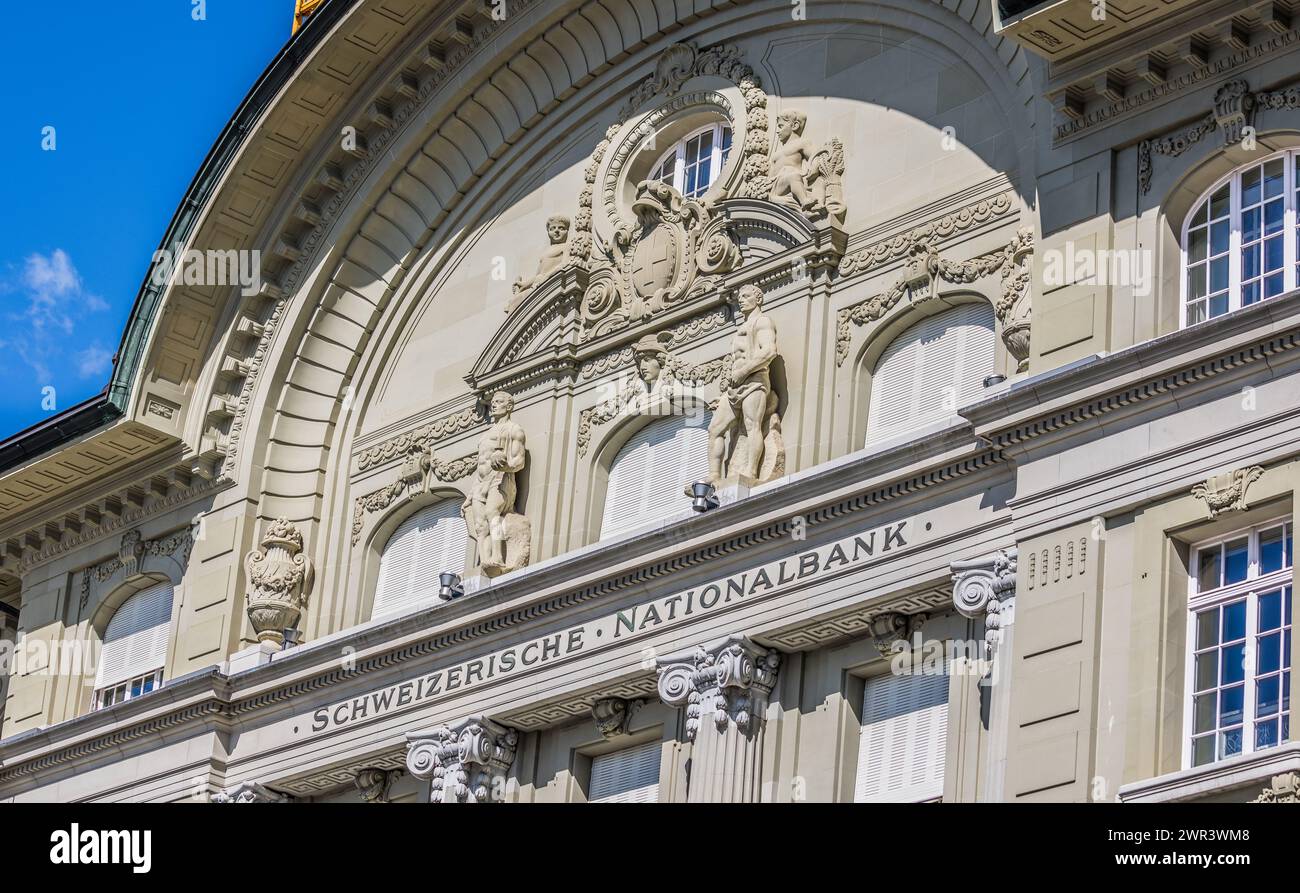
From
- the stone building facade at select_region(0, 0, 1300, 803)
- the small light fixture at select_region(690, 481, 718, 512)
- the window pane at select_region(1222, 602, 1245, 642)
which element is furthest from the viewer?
the small light fixture at select_region(690, 481, 718, 512)

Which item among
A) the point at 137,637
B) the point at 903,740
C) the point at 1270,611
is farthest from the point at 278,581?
the point at 1270,611

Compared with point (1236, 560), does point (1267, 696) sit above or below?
below

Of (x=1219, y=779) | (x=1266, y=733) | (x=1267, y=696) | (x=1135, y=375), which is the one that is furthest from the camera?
(x=1135, y=375)

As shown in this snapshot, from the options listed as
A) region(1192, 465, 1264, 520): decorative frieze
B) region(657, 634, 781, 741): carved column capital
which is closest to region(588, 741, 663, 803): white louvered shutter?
region(657, 634, 781, 741): carved column capital

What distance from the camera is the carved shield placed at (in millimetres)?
36875

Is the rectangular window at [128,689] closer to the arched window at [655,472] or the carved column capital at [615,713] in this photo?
the arched window at [655,472]

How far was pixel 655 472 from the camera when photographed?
118 ft

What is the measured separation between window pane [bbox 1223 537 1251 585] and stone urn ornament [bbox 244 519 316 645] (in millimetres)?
14899

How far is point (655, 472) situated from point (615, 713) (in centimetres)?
342

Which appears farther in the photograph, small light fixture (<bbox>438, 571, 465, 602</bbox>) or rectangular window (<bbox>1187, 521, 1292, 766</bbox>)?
small light fixture (<bbox>438, 571, 465, 602</bbox>)

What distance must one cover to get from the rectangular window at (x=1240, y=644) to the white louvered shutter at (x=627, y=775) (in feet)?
26.8

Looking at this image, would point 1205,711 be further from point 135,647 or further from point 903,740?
point 135,647

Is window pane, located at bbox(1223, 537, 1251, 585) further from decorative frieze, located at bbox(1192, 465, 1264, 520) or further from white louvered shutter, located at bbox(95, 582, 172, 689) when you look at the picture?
white louvered shutter, located at bbox(95, 582, 172, 689)

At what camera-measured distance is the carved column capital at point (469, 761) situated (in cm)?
3519
